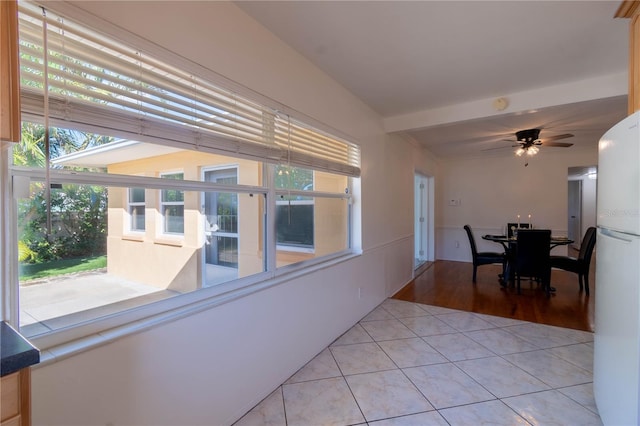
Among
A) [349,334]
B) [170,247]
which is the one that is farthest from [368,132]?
[170,247]

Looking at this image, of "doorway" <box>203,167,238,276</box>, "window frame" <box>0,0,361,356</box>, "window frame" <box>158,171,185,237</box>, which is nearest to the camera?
"window frame" <box>0,0,361,356</box>

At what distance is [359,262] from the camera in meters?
3.19

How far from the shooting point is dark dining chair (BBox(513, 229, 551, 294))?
406 cm

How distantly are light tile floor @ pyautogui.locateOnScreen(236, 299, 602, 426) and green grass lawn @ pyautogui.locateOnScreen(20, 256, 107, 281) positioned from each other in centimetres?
126

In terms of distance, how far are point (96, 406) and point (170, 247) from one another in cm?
73

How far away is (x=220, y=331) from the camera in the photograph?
1628mm

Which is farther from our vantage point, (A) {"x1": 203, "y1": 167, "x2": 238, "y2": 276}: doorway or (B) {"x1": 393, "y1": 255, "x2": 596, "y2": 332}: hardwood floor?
(B) {"x1": 393, "y1": 255, "x2": 596, "y2": 332}: hardwood floor

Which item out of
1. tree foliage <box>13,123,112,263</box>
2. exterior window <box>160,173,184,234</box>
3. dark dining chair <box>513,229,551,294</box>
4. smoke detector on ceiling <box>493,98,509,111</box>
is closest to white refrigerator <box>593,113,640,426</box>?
smoke detector on ceiling <box>493,98,509,111</box>

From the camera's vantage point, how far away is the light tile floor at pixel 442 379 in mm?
1789

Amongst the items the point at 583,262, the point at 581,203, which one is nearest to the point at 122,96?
the point at 583,262

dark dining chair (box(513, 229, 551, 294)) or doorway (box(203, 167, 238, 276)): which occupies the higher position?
doorway (box(203, 167, 238, 276))

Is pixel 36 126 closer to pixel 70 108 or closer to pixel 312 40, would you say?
pixel 70 108

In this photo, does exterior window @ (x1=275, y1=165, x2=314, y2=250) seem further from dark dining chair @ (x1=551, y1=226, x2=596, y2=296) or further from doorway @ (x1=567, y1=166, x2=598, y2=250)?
doorway @ (x1=567, y1=166, x2=598, y2=250)

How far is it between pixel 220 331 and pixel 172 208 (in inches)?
29.4
